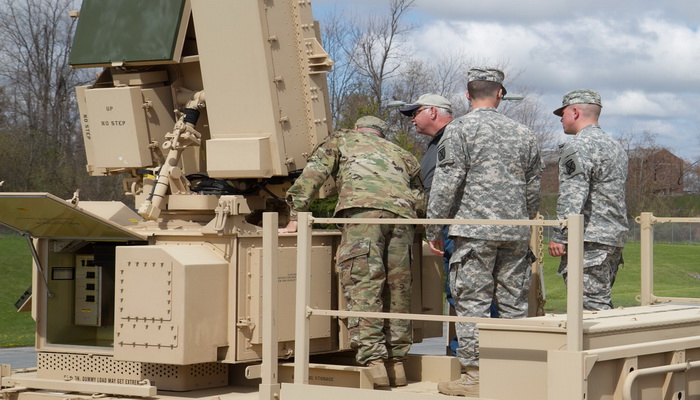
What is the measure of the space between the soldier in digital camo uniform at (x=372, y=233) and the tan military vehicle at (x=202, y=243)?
24 centimetres

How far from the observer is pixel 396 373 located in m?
6.62

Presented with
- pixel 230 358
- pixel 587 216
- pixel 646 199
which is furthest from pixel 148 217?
pixel 646 199

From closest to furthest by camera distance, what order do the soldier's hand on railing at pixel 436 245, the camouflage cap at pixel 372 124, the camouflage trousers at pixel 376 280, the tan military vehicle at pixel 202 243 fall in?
the tan military vehicle at pixel 202 243, the soldier's hand on railing at pixel 436 245, the camouflage trousers at pixel 376 280, the camouflage cap at pixel 372 124

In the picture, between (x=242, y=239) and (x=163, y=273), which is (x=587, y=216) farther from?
(x=163, y=273)

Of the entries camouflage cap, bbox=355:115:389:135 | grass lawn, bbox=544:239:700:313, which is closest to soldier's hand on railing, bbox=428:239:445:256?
camouflage cap, bbox=355:115:389:135

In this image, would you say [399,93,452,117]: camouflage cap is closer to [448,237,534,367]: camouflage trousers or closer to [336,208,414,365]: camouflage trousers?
[336,208,414,365]: camouflage trousers

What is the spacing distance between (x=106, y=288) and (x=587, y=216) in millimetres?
3224

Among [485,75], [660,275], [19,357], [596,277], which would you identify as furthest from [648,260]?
[660,275]

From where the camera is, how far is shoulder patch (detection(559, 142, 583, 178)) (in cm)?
658

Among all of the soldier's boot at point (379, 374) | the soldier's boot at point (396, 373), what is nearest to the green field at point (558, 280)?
the soldier's boot at point (396, 373)

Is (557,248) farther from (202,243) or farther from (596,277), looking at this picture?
(202,243)

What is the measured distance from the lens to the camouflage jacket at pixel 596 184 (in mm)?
6578

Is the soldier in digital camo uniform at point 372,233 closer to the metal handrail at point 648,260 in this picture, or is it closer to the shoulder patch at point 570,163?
the shoulder patch at point 570,163

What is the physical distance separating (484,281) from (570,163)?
1.11 meters
